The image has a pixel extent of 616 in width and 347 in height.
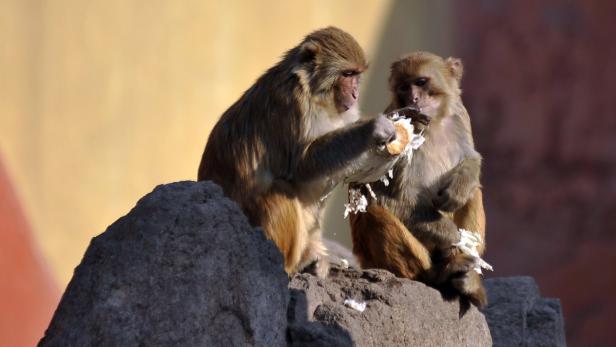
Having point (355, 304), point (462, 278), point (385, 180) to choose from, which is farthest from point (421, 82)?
point (355, 304)

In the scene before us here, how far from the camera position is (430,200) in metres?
7.02

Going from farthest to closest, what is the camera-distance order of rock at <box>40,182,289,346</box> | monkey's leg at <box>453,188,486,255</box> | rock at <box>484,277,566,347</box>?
rock at <box>484,277,566,347</box> → monkey's leg at <box>453,188,486,255</box> → rock at <box>40,182,289,346</box>

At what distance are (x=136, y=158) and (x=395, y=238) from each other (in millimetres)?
3627

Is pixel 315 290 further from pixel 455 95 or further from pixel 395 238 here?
pixel 455 95

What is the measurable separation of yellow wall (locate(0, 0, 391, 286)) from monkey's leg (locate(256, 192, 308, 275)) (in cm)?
310

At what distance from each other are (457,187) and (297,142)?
3.26ft

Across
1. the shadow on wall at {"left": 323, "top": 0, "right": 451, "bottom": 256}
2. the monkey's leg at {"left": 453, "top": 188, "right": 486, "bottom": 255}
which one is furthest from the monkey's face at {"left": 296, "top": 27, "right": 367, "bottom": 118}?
the shadow on wall at {"left": 323, "top": 0, "right": 451, "bottom": 256}

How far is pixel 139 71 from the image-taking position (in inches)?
380

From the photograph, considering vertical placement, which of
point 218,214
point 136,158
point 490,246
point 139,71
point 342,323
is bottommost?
point 342,323

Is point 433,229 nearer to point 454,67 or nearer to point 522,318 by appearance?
point 522,318

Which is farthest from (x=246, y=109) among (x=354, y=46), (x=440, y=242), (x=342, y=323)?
(x=342, y=323)

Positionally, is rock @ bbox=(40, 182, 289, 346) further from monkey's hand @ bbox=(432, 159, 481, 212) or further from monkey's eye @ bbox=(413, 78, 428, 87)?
monkey's eye @ bbox=(413, 78, 428, 87)

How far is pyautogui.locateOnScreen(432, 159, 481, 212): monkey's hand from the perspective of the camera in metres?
6.89

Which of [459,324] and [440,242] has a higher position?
[440,242]
